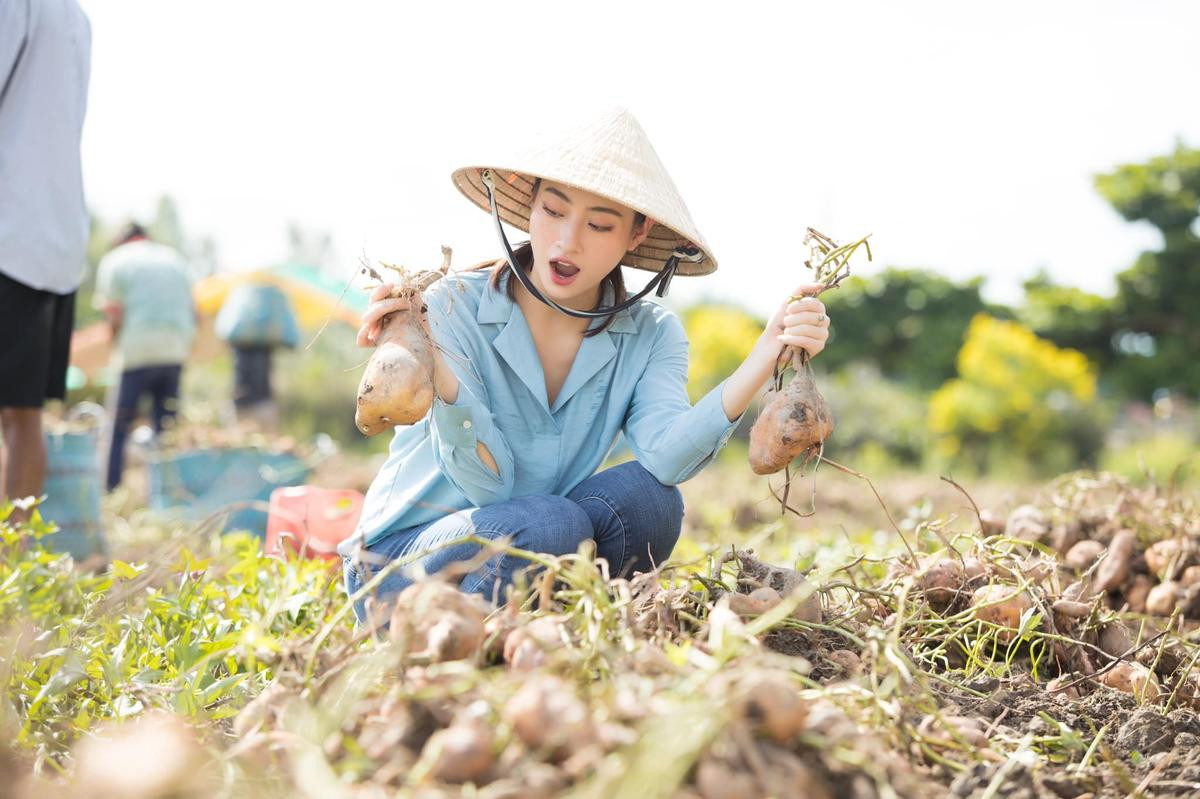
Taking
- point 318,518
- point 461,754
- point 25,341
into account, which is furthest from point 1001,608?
point 25,341

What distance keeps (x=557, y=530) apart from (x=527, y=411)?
0.37 meters

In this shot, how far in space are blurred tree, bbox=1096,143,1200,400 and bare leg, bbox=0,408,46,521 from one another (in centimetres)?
1485

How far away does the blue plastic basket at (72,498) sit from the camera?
3180 mm

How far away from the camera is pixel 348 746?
0.96 metres

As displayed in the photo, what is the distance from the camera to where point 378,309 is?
1.67 m

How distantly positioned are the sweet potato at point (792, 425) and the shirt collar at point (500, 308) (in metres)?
0.52

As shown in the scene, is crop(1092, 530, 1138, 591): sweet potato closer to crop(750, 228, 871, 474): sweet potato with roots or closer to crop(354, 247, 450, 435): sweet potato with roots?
crop(750, 228, 871, 474): sweet potato with roots

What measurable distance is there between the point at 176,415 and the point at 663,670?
515cm

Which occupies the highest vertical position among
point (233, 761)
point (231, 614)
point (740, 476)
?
point (233, 761)

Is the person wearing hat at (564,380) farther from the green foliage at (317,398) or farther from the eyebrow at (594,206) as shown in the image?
the green foliage at (317,398)

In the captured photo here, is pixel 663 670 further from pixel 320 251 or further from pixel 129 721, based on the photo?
pixel 320 251

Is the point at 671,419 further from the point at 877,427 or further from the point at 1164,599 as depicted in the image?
the point at 877,427

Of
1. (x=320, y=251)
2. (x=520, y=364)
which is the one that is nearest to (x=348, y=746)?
(x=520, y=364)

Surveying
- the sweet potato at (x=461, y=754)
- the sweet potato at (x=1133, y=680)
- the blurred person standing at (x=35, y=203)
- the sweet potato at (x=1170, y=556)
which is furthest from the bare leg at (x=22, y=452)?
the sweet potato at (x=1170, y=556)
